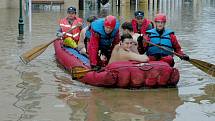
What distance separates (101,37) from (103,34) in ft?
0.40

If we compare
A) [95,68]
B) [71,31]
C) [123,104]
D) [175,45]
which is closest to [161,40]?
[175,45]

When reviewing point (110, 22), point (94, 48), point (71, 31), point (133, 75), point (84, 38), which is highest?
point (110, 22)

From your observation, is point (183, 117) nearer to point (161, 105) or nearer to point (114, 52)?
point (161, 105)

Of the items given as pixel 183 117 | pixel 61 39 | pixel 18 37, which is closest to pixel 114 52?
pixel 183 117

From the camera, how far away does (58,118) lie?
24.4 feet

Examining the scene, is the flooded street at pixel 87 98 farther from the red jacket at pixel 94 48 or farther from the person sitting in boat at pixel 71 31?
the person sitting in boat at pixel 71 31

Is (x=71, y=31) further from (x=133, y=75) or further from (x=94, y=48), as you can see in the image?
(x=133, y=75)

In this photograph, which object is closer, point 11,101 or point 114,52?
point 11,101

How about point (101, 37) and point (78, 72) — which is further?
point (101, 37)

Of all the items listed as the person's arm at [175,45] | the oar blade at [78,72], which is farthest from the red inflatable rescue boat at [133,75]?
the person's arm at [175,45]

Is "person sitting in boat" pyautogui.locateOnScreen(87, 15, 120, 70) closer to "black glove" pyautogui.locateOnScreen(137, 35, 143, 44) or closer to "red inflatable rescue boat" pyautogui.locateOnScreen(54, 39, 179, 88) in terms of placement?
"red inflatable rescue boat" pyautogui.locateOnScreen(54, 39, 179, 88)

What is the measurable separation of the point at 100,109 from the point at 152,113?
2.72 feet

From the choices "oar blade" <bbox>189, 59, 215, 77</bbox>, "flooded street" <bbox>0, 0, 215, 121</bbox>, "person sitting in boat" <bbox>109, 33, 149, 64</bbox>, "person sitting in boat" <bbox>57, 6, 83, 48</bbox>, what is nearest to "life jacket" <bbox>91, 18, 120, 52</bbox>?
"person sitting in boat" <bbox>109, 33, 149, 64</bbox>

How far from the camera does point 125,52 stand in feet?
31.5
